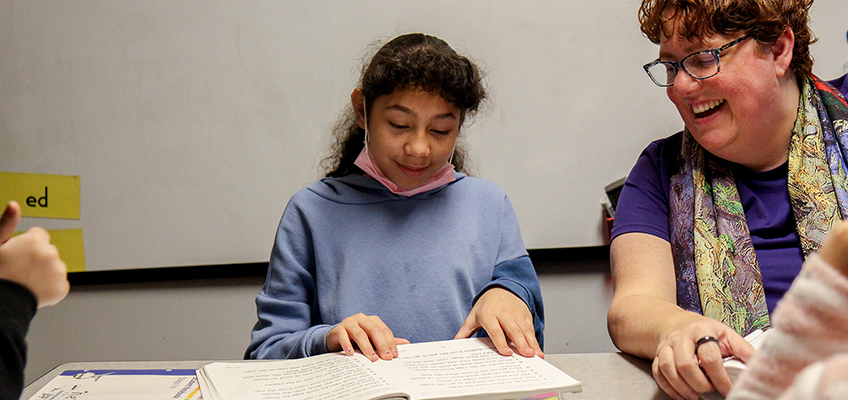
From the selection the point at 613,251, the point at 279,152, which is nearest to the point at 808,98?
the point at 613,251

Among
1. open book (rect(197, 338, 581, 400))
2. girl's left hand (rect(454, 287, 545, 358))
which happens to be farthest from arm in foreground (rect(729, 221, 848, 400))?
girl's left hand (rect(454, 287, 545, 358))

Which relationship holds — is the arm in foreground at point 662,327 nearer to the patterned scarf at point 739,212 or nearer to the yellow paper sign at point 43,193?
the patterned scarf at point 739,212

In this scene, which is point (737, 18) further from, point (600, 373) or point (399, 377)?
point (399, 377)

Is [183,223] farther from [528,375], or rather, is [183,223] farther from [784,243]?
[784,243]

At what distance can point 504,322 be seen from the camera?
2.74 ft

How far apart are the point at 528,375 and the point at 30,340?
182 centimetres

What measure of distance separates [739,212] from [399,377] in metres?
0.70

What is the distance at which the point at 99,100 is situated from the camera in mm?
1733

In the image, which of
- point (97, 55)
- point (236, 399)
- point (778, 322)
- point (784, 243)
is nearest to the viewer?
point (778, 322)

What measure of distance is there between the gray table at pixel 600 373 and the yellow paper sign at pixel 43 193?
1.06 metres

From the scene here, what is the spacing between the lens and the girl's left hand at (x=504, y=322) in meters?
A: 0.79

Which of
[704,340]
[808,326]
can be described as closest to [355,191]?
[704,340]

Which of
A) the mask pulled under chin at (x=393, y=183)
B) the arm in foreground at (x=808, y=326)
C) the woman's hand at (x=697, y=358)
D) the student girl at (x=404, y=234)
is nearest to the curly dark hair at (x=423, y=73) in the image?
the student girl at (x=404, y=234)

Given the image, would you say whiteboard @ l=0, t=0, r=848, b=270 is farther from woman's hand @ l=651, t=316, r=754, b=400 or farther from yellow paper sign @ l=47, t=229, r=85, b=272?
woman's hand @ l=651, t=316, r=754, b=400
